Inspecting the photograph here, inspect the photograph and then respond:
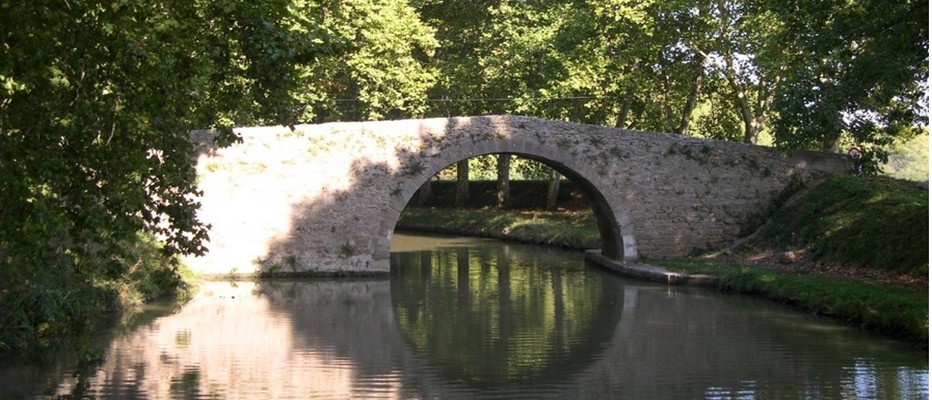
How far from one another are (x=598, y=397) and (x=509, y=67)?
1905 cm

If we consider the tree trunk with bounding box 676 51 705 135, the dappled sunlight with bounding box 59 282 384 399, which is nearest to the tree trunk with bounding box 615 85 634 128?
the tree trunk with bounding box 676 51 705 135

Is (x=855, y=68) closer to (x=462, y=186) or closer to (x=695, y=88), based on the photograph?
(x=695, y=88)

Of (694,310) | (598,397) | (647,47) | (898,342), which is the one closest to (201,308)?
(694,310)

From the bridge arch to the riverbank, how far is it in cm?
90

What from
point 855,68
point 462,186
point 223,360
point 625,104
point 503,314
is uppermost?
point 625,104

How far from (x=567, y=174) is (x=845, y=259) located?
6028 millimetres

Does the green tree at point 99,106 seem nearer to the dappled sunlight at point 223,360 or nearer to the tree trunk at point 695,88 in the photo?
the dappled sunlight at point 223,360

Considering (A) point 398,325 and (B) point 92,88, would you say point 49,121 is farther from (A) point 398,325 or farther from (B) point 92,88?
(A) point 398,325

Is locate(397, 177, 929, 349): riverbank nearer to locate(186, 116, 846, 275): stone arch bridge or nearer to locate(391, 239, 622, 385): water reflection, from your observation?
locate(391, 239, 622, 385): water reflection

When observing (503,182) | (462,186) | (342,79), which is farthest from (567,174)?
(462,186)

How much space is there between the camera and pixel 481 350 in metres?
12.1

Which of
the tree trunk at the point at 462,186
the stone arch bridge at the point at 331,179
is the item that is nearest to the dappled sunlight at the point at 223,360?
the stone arch bridge at the point at 331,179

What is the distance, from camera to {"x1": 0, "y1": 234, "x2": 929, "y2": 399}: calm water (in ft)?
33.0

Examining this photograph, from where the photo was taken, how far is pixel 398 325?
14.3 meters
